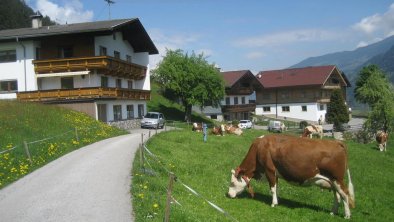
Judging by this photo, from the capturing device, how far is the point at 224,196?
14609 millimetres

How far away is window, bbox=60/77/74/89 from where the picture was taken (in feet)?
147

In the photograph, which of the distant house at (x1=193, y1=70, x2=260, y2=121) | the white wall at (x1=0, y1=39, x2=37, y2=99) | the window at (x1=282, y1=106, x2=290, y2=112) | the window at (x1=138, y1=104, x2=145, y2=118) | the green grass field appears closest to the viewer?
the green grass field

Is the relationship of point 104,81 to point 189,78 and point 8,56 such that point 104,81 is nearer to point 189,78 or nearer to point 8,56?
point 8,56

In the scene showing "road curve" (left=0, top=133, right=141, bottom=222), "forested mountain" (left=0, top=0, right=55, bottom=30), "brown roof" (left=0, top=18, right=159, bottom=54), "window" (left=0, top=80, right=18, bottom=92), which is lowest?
"road curve" (left=0, top=133, right=141, bottom=222)

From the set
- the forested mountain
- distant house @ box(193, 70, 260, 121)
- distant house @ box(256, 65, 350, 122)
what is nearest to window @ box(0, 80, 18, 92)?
distant house @ box(193, 70, 260, 121)

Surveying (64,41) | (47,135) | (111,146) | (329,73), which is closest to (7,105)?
(47,135)

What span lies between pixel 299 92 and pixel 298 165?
75.8m

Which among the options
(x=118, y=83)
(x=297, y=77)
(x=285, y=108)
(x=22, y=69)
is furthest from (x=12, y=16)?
(x=297, y=77)

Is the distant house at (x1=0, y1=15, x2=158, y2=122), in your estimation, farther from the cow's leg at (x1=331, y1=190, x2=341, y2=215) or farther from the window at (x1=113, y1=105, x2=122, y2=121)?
the cow's leg at (x1=331, y1=190, x2=341, y2=215)

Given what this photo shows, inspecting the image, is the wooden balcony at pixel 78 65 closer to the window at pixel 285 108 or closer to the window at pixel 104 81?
the window at pixel 104 81

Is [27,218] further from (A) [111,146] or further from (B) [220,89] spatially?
(B) [220,89]

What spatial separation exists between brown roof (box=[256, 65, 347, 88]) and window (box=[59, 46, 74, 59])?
2015 inches

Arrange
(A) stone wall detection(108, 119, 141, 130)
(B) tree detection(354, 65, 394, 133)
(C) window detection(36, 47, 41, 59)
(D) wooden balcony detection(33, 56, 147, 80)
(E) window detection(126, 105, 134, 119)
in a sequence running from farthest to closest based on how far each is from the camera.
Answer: (B) tree detection(354, 65, 394, 133), (E) window detection(126, 105, 134, 119), (C) window detection(36, 47, 41, 59), (A) stone wall detection(108, 119, 141, 130), (D) wooden balcony detection(33, 56, 147, 80)

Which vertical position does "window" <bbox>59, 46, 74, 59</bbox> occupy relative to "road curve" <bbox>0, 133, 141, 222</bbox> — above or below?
above
